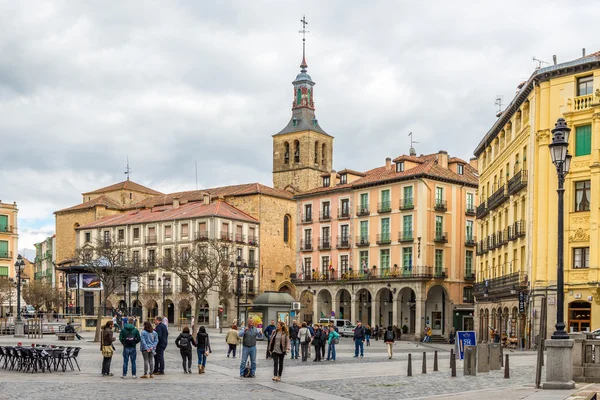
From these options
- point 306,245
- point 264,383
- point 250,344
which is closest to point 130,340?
point 250,344

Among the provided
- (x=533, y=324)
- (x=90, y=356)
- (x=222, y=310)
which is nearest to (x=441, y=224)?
(x=222, y=310)

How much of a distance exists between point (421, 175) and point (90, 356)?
42.6 metres

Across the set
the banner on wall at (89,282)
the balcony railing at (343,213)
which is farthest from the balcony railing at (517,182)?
the balcony railing at (343,213)

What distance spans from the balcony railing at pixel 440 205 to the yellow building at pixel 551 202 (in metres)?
21.5

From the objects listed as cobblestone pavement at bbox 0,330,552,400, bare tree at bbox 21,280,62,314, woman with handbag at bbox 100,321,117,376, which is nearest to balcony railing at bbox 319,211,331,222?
bare tree at bbox 21,280,62,314

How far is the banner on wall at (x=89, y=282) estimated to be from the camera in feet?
182

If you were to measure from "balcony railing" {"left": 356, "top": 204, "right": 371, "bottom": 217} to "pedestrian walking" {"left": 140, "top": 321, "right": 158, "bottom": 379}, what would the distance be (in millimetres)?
53425

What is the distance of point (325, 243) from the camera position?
79.6m

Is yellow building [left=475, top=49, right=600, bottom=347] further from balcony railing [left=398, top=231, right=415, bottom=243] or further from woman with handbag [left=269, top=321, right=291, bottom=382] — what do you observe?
woman with handbag [left=269, top=321, right=291, bottom=382]

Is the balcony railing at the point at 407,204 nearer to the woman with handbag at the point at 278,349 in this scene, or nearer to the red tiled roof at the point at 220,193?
the red tiled roof at the point at 220,193

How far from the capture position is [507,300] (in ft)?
168

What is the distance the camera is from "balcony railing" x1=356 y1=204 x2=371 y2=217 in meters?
76.2

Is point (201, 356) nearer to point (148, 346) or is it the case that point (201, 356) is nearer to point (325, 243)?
point (148, 346)

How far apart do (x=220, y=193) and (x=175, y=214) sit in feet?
22.6
